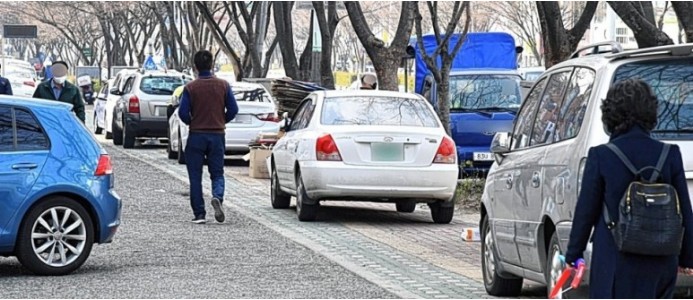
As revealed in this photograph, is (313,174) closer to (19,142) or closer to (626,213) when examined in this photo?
(19,142)

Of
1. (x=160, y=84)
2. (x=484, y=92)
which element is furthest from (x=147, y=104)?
(x=484, y=92)

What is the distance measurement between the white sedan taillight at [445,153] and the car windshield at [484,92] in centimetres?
705

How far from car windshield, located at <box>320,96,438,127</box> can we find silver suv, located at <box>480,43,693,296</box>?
522 cm

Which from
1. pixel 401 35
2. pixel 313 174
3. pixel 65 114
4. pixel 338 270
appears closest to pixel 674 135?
pixel 338 270

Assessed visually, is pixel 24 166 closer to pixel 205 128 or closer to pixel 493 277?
pixel 493 277

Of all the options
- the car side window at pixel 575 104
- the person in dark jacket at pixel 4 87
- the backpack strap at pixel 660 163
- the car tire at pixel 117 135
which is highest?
the car side window at pixel 575 104

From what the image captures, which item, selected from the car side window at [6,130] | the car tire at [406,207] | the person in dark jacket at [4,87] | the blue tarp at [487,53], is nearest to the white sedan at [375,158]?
the car tire at [406,207]

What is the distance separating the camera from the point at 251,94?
24.7 m

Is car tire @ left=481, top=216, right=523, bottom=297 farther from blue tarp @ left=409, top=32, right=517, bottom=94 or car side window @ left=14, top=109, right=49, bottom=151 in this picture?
blue tarp @ left=409, top=32, right=517, bottom=94

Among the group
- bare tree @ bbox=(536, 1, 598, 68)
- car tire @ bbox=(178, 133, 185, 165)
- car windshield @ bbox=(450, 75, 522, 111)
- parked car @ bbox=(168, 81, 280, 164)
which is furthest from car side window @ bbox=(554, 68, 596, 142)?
car tire @ bbox=(178, 133, 185, 165)

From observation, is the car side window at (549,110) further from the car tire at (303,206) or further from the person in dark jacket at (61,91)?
the person in dark jacket at (61,91)

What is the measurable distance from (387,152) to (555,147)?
6397mm

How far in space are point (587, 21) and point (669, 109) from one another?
1078cm

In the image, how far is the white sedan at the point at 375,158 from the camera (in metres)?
14.6
